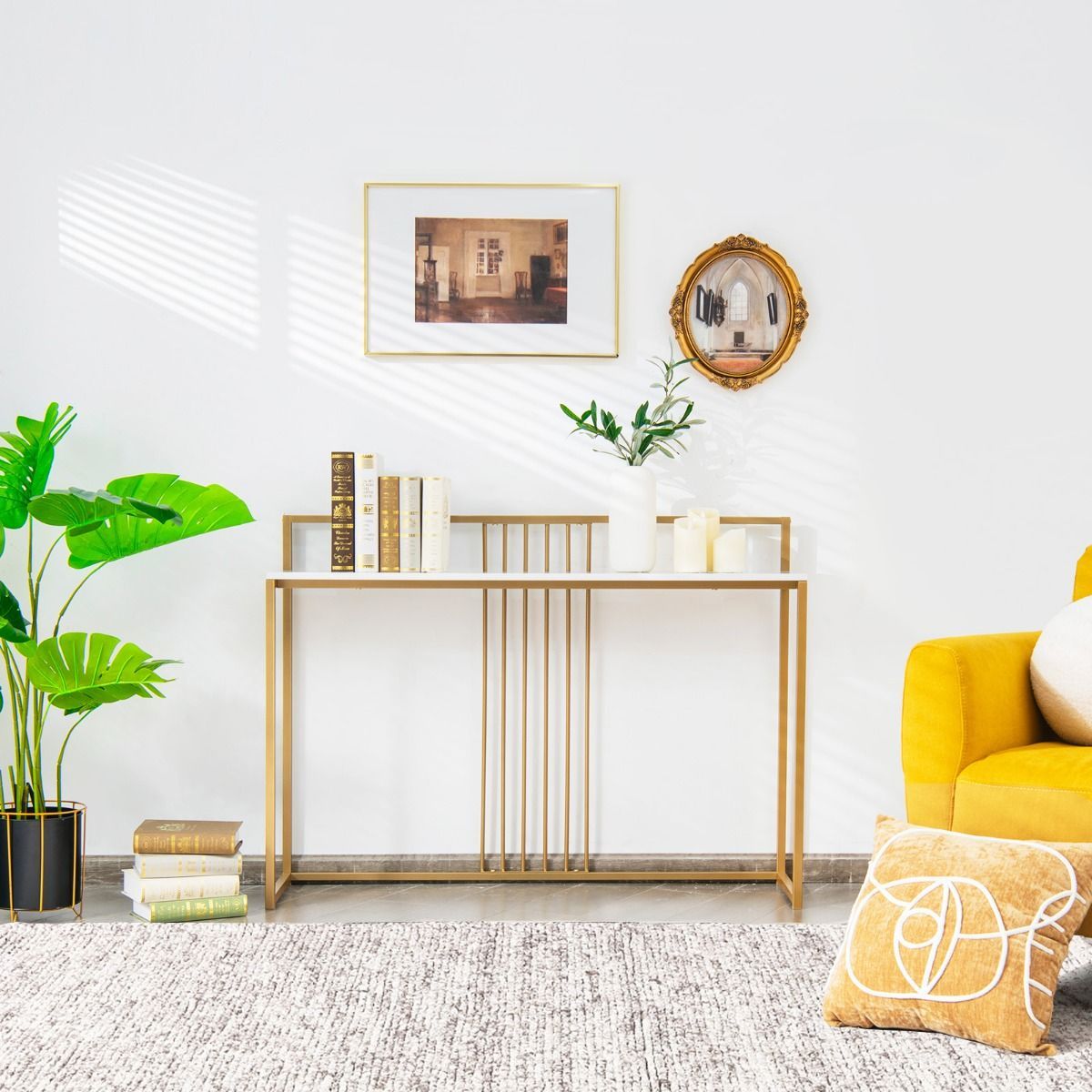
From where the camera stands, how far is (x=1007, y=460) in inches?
115

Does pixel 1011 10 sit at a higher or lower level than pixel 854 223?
higher

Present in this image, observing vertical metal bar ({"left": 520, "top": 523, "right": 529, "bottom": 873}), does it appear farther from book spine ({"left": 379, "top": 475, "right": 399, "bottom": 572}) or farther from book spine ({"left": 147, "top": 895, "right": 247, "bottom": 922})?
book spine ({"left": 147, "top": 895, "right": 247, "bottom": 922})

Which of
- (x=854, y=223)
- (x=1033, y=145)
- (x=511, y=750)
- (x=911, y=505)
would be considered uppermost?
(x=1033, y=145)

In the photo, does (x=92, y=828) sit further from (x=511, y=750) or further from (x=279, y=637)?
(x=511, y=750)

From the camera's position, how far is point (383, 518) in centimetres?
263

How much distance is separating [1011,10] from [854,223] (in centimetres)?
67

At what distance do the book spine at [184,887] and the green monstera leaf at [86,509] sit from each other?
0.82 metres

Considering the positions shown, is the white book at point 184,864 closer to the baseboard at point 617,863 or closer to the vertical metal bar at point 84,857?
the vertical metal bar at point 84,857

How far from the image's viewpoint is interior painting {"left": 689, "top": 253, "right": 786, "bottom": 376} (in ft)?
9.49

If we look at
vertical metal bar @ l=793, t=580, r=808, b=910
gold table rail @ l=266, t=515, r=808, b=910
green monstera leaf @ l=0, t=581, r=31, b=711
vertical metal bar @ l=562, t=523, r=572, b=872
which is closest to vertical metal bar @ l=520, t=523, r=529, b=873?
gold table rail @ l=266, t=515, r=808, b=910

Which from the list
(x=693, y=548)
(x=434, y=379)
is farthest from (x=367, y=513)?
(x=693, y=548)

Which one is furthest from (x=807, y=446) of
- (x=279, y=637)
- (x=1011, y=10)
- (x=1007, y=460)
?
(x=279, y=637)

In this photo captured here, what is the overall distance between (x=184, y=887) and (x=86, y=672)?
1.77ft

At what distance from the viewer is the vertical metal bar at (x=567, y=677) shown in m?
2.83
